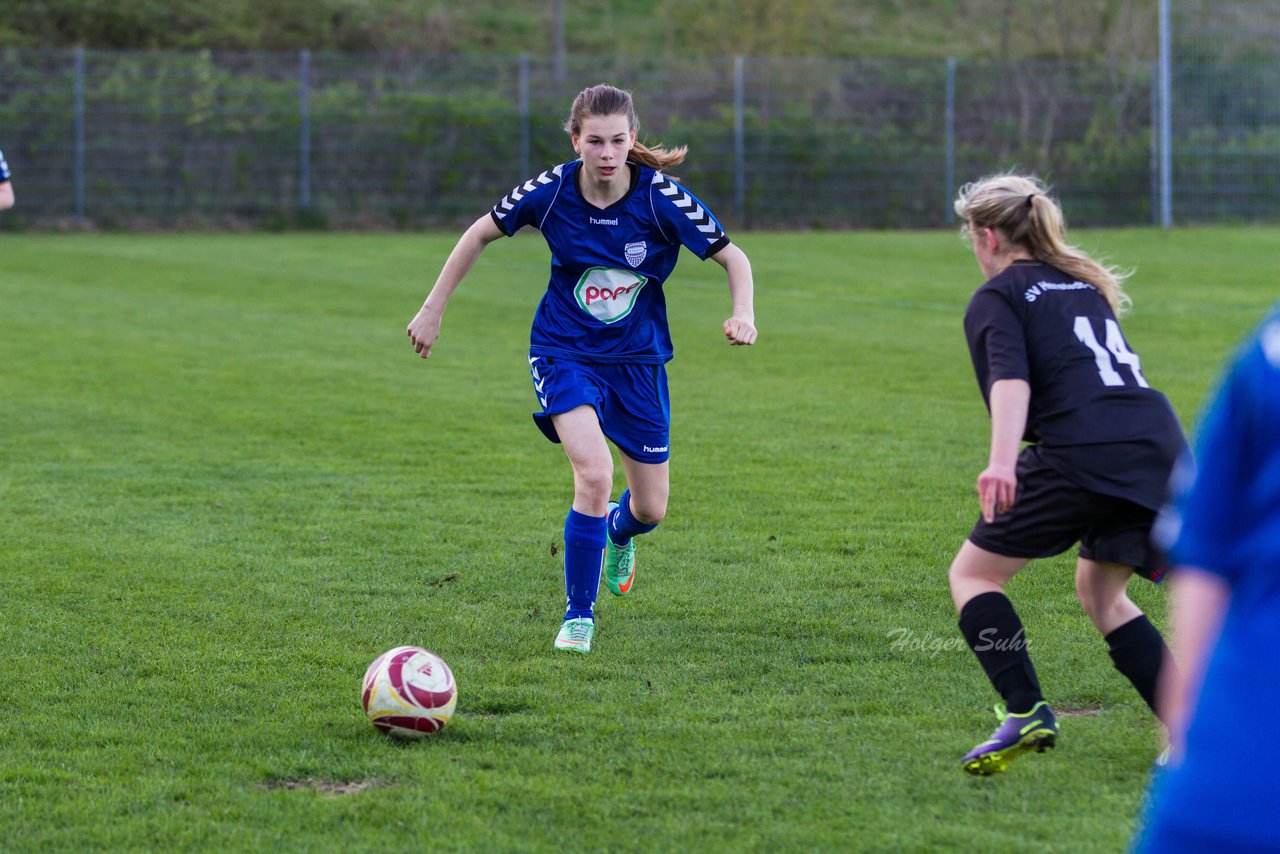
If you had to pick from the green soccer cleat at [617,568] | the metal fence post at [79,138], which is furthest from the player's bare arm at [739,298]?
the metal fence post at [79,138]

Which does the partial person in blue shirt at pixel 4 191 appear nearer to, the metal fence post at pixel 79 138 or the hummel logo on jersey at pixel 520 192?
the hummel logo on jersey at pixel 520 192

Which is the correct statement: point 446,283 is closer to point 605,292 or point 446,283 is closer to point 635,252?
point 605,292

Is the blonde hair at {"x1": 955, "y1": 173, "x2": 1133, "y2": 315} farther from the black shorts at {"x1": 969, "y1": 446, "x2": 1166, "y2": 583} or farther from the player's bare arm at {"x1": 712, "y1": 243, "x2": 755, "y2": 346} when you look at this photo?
the player's bare arm at {"x1": 712, "y1": 243, "x2": 755, "y2": 346}

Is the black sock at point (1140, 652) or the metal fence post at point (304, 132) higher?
the metal fence post at point (304, 132)

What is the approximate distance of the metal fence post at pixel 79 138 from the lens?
86.8 ft

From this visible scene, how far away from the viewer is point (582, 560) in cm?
514

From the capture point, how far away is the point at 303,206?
1084 inches

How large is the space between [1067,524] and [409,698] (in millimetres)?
1715

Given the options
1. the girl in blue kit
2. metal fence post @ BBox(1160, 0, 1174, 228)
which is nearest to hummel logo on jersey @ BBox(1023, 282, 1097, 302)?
the girl in blue kit

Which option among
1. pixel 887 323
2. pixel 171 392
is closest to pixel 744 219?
pixel 887 323

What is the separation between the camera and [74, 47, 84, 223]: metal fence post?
2647 centimetres

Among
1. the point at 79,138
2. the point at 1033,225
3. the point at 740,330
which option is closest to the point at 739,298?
the point at 740,330

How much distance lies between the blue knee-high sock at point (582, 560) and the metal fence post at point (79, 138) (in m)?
23.6

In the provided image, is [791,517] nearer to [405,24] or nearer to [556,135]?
[556,135]
